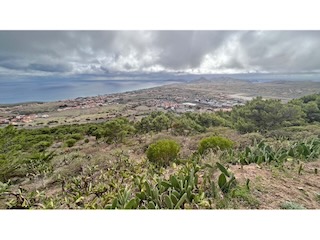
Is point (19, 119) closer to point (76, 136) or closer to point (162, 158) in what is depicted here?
point (76, 136)

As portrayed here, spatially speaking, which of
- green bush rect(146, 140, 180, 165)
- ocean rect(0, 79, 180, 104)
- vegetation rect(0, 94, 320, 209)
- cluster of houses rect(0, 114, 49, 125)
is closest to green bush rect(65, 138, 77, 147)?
vegetation rect(0, 94, 320, 209)

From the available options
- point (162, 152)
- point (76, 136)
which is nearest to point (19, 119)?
point (76, 136)

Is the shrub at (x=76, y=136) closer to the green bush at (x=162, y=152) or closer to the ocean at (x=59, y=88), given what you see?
the ocean at (x=59, y=88)

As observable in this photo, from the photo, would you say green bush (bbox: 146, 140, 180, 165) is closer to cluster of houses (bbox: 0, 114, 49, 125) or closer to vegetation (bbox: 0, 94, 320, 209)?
vegetation (bbox: 0, 94, 320, 209)

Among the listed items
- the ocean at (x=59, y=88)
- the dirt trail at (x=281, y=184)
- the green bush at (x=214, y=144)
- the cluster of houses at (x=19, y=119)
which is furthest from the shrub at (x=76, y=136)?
the dirt trail at (x=281, y=184)

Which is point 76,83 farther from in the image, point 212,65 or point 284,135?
point 284,135
